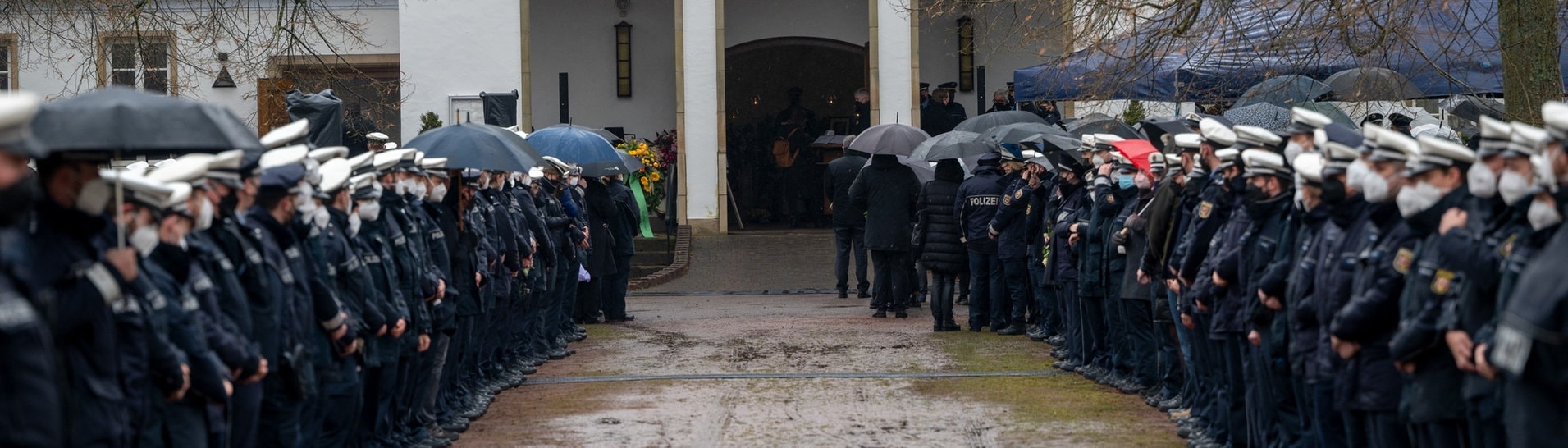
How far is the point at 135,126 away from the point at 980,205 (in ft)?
33.8

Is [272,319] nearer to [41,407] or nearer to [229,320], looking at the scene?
[229,320]

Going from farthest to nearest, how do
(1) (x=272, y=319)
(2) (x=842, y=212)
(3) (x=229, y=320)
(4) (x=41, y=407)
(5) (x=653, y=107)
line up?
(5) (x=653, y=107)
(2) (x=842, y=212)
(1) (x=272, y=319)
(3) (x=229, y=320)
(4) (x=41, y=407)

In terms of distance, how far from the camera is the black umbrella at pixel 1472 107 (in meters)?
14.0

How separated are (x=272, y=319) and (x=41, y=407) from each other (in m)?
2.52

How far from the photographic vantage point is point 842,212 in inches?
746

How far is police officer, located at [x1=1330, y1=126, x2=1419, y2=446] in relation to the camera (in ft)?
23.4

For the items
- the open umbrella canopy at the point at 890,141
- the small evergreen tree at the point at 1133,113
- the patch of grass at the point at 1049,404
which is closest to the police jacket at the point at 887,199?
the open umbrella canopy at the point at 890,141

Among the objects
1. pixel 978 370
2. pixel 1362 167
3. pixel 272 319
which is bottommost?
pixel 978 370

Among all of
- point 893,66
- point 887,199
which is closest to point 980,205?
point 887,199

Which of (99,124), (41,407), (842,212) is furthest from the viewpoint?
(842,212)

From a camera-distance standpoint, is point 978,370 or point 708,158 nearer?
point 978,370

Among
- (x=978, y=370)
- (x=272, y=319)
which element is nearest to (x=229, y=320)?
(x=272, y=319)

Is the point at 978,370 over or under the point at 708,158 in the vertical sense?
under

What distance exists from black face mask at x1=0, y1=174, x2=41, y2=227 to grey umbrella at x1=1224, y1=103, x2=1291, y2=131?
10.6 metres
